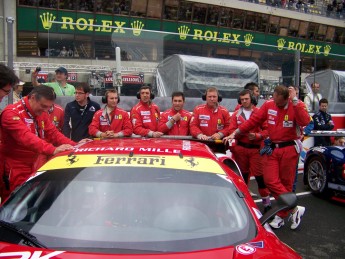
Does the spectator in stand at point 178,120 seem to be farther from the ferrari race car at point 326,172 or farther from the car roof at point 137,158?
the car roof at point 137,158

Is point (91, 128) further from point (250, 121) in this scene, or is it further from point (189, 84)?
point (189, 84)

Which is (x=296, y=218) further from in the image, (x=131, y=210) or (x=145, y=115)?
(x=131, y=210)

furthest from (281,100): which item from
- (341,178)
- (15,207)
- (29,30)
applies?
(29,30)

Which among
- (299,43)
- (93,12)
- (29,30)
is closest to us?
(29,30)

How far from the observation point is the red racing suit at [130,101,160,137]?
6.55 metres

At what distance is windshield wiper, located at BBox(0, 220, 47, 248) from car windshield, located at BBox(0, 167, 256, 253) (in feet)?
0.11

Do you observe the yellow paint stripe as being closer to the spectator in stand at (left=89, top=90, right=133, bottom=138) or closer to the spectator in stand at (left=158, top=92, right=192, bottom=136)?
the spectator in stand at (left=89, top=90, right=133, bottom=138)

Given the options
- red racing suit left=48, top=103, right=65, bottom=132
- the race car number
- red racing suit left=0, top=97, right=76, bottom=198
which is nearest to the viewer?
the race car number

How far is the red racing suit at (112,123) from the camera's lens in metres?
6.15

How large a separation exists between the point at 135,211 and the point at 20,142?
2.04 metres

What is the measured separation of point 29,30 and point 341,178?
24.9 m

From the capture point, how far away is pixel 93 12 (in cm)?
2992

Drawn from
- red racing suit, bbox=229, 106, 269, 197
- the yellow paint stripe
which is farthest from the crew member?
the yellow paint stripe

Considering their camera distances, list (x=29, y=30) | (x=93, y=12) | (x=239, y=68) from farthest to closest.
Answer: (x=93, y=12)
(x=29, y=30)
(x=239, y=68)
